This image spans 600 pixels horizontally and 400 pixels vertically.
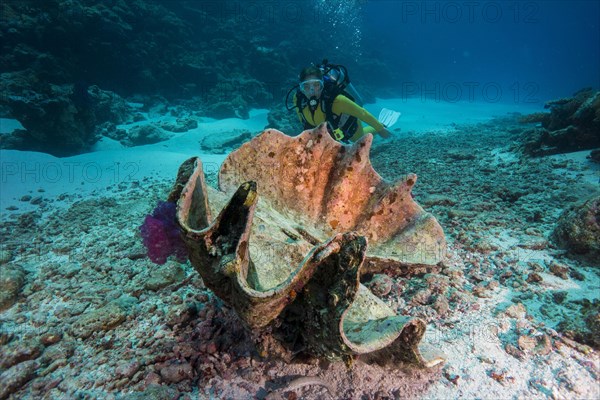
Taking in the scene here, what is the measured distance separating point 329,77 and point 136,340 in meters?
6.89

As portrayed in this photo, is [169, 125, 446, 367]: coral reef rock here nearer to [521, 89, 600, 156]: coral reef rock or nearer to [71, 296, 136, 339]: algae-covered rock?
[71, 296, 136, 339]: algae-covered rock

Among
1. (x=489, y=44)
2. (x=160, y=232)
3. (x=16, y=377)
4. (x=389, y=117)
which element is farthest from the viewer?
(x=489, y=44)

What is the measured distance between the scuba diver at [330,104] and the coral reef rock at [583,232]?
453 cm

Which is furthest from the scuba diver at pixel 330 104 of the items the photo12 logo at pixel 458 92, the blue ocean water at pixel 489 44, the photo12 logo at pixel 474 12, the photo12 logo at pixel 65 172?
the photo12 logo at pixel 474 12

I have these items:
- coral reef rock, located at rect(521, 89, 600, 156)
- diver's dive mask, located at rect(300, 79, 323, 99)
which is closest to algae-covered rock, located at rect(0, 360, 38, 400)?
diver's dive mask, located at rect(300, 79, 323, 99)

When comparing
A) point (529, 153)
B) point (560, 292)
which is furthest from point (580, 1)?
point (560, 292)

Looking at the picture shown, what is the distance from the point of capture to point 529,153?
576 cm

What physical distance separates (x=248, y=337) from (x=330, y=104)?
6.25 meters

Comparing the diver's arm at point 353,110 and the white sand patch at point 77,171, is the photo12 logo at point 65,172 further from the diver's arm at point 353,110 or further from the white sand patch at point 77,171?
the diver's arm at point 353,110

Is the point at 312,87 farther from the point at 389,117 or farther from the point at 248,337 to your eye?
the point at 248,337

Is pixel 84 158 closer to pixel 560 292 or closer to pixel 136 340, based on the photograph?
pixel 136 340

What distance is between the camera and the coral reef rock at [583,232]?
8.29 feet

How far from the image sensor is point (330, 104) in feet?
23.1

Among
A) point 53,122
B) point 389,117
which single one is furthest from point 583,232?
point 53,122
